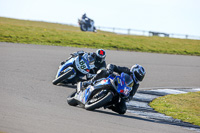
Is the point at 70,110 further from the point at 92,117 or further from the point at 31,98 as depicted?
the point at 31,98

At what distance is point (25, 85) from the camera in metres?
10.9

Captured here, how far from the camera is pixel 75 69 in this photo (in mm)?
11641

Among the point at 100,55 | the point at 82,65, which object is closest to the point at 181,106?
the point at 100,55

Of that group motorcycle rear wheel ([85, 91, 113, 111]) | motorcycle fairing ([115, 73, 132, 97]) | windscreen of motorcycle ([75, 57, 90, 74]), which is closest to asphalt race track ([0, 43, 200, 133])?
motorcycle rear wheel ([85, 91, 113, 111])

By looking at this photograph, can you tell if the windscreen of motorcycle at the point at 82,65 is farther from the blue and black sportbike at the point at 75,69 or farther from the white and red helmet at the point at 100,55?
the white and red helmet at the point at 100,55

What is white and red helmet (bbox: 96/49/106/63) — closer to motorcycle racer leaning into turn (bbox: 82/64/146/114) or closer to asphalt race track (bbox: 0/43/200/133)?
asphalt race track (bbox: 0/43/200/133)

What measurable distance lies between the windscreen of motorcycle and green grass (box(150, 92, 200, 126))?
2170 mm

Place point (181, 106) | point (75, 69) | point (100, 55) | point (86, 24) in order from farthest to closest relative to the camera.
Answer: point (86, 24), point (75, 69), point (100, 55), point (181, 106)

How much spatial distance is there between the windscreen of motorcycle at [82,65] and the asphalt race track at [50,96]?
0.61 m

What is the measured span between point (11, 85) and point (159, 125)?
14.4 feet

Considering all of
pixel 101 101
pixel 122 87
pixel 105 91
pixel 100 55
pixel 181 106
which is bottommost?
pixel 181 106

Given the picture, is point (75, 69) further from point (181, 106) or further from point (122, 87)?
point (122, 87)

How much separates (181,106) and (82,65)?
3062mm

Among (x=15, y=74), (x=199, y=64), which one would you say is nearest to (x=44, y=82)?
(x=15, y=74)
